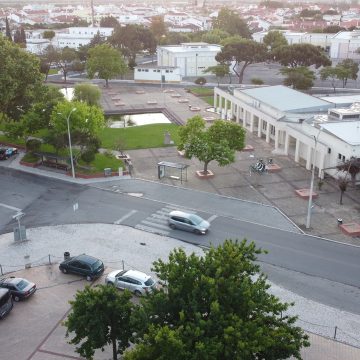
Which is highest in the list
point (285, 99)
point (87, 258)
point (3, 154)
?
point (285, 99)

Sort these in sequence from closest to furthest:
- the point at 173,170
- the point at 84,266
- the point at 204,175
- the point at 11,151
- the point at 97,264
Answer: the point at 84,266 → the point at 97,264 → the point at 204,175 → the point at 173,170 → the point at 11,151

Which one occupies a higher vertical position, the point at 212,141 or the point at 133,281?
the point at 212,141

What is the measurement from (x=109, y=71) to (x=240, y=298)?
71614 mm

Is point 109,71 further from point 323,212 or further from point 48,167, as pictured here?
point 323,212

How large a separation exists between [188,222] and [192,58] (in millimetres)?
69774

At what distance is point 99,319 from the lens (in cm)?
1745

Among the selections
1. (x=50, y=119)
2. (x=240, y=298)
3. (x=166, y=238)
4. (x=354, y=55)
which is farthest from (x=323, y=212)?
(x=354, y=55)

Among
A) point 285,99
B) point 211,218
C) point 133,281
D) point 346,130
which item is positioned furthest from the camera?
point 285,99

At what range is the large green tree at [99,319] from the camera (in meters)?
17.4

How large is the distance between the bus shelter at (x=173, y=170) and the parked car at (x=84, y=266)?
15.1 metres

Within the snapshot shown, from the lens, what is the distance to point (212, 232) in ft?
103

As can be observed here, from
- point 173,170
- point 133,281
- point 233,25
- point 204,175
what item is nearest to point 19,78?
point 173,170

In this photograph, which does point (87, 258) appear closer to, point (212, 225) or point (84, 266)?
point (84, 266)

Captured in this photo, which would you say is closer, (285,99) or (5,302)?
(5,302)
